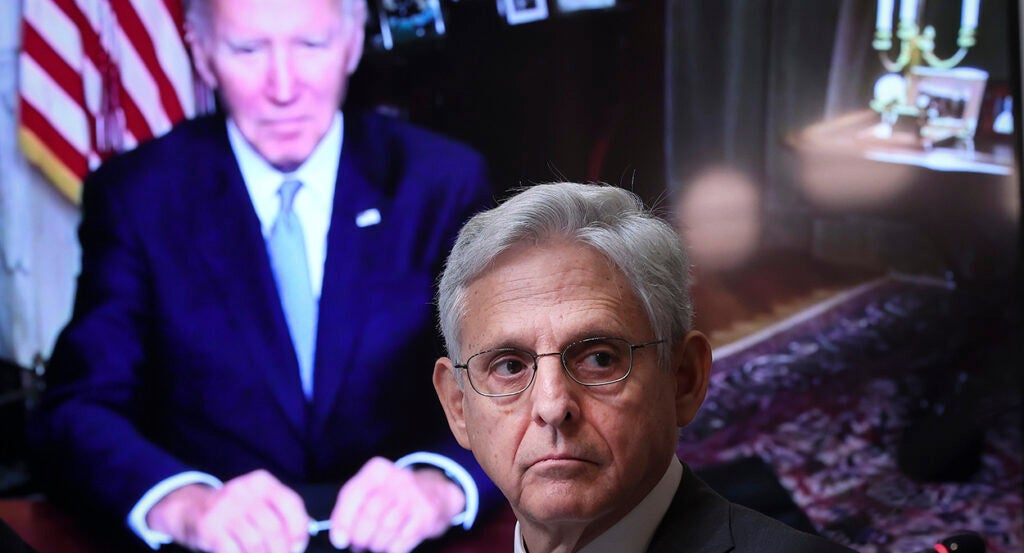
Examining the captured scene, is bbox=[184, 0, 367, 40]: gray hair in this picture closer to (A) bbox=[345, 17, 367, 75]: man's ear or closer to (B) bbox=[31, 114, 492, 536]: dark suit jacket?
(A) bbox=[345, 17, 367, 75]: man's ear

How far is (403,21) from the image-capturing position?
3.30 m

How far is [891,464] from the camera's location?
344cm

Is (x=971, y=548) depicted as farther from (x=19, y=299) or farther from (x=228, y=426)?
(x=19, y=299)

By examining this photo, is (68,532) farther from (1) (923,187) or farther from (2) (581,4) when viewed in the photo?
(1) (923,187)

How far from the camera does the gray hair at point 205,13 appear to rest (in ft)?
10.7

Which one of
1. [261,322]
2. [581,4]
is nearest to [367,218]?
[261,322]

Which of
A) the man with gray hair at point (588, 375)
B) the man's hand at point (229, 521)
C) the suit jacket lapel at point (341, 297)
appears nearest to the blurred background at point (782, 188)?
the suit jacket lapel at point (341, 297)

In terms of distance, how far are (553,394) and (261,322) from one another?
1.99m

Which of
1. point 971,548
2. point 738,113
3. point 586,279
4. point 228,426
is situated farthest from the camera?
point 738,113

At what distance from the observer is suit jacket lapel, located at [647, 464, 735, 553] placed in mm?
1422

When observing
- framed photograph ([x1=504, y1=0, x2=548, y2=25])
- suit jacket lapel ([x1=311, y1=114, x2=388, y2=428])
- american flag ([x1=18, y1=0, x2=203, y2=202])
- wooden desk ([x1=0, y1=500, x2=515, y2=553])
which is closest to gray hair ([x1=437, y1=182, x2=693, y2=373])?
suit jacket lapel ([x1=311, y1=114, x2=388, y2=428])

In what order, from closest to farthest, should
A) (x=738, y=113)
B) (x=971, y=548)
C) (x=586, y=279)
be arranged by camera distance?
(x=971, y=548) < (x=586, y=279) < (x=738, y=113)

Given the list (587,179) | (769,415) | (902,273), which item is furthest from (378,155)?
(902,273)

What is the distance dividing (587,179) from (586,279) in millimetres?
1946
